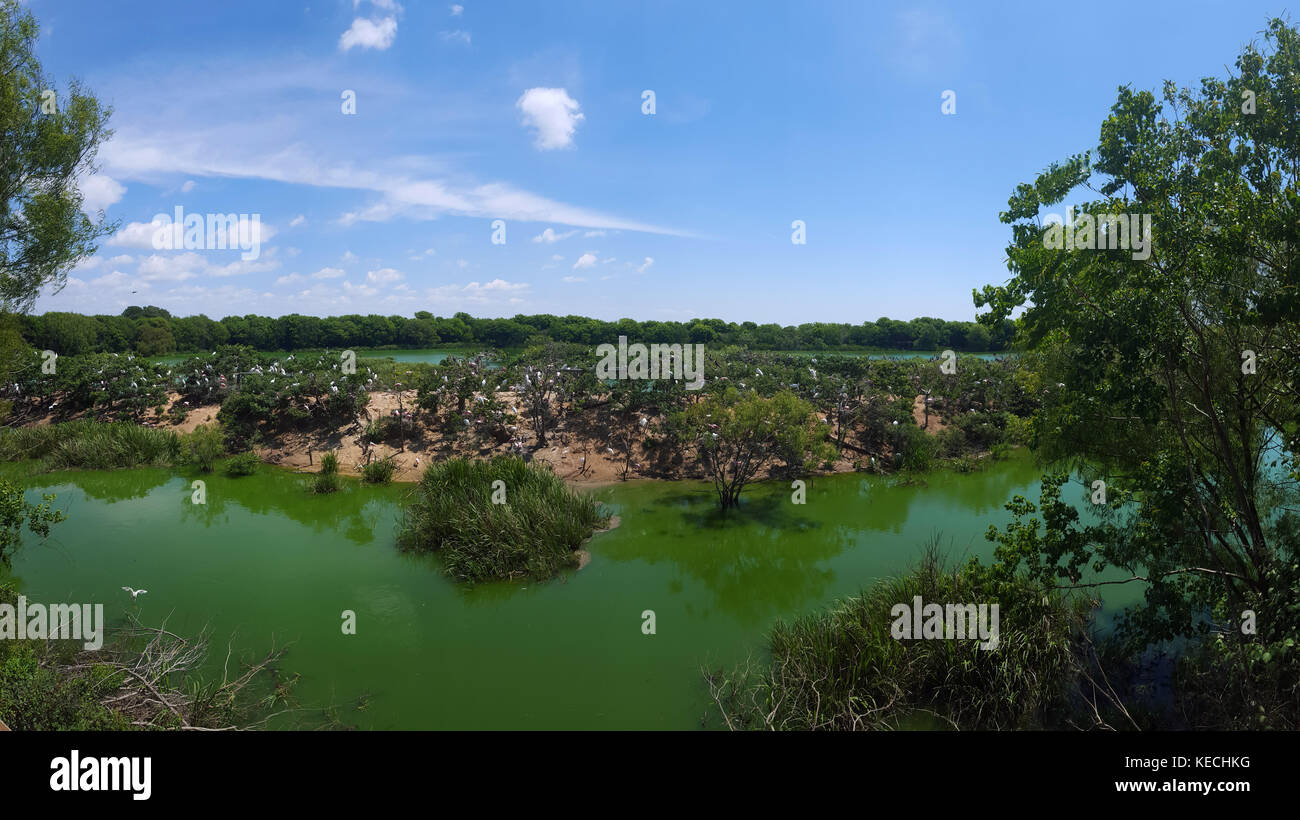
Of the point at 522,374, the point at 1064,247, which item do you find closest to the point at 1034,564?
the point at 1064,247

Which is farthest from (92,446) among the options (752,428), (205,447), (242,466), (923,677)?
(923,677)

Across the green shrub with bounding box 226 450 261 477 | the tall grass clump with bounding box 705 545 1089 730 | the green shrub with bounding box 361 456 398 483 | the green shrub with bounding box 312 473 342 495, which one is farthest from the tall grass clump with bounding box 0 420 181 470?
the tall grass clump with bounding box 705 545 1089 730

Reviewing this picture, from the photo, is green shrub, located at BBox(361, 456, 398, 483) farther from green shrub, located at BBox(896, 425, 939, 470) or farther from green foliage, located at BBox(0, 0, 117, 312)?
green shrub, located at BBox(896, 425, 939, 470)

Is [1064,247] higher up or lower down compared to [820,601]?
higher up

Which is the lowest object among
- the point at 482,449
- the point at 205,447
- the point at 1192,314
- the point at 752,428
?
the point at 482,449

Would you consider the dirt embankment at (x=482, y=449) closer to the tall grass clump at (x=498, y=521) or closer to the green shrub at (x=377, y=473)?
the green shrub at (x=377, y=473)

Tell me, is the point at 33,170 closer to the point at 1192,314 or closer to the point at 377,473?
the point at 377,473
